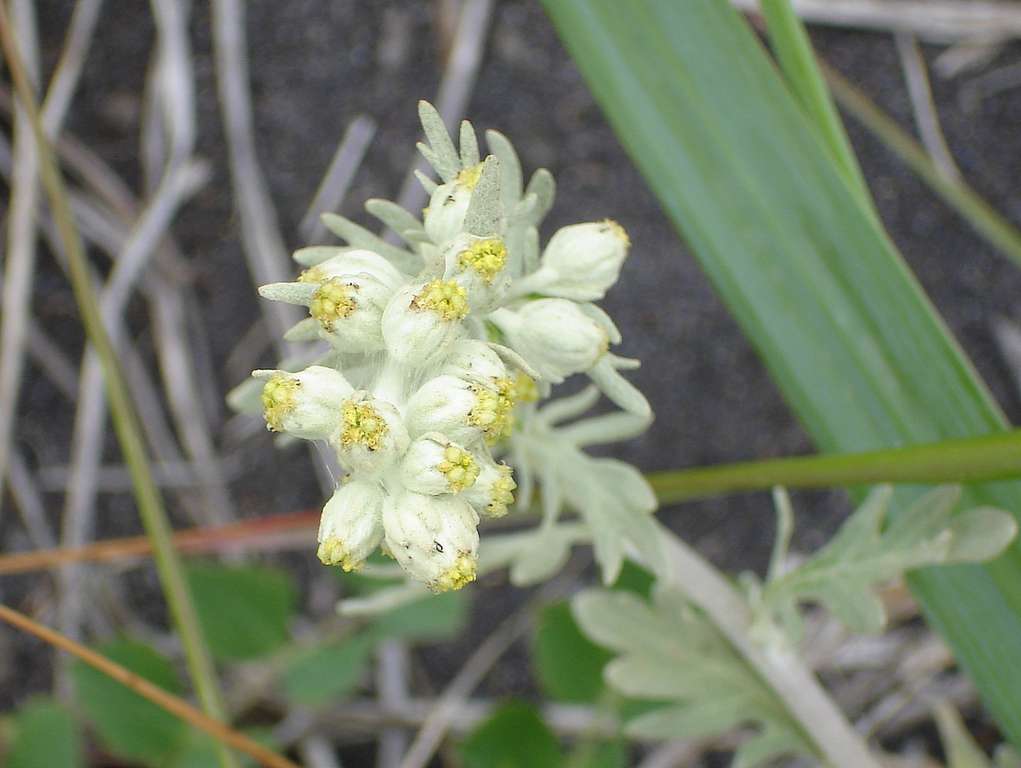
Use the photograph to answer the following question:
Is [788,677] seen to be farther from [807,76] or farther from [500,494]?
[807,76]

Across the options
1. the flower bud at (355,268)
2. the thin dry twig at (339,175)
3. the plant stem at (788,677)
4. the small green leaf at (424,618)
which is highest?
the thin dry twig at (339,175)

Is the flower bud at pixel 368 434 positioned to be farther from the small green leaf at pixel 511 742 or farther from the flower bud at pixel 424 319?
the small green leaf at pixel 511 742

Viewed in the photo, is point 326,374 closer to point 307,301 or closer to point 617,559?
point 307,301

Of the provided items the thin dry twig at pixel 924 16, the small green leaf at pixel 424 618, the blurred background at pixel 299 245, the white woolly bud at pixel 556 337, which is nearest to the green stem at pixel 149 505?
the small green leaf at pixel 424 618

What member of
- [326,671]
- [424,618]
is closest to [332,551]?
[424,618]

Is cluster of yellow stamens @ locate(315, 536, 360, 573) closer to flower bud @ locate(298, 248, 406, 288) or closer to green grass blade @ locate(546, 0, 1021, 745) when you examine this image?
flower bud @ locate(298, 248, 406, 288)

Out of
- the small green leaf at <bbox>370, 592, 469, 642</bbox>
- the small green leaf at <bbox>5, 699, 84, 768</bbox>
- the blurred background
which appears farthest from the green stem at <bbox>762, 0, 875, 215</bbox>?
the small green leaf at <bbox>5, 699, 84, 768</bbox>
